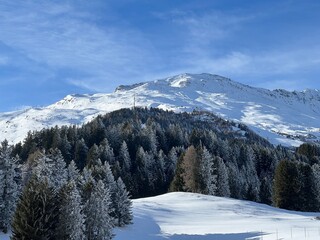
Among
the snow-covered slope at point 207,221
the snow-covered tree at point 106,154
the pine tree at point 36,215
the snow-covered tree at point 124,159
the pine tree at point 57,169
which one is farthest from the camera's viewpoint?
the snow-covered tree at point 124,159

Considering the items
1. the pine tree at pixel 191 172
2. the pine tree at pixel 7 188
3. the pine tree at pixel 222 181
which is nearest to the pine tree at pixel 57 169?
the pine tree at pixel 7 188

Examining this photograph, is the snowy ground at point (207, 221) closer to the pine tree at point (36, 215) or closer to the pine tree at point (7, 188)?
the pine tree at point (7, 188)

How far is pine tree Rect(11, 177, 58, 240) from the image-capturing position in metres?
33.6

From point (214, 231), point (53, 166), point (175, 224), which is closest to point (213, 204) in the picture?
point (175, 224)

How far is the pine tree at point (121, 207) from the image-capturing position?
52.1 meters

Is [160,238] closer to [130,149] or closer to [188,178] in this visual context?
[188,178]

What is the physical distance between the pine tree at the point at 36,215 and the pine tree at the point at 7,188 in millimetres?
13431

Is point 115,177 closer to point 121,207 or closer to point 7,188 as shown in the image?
point 121,207

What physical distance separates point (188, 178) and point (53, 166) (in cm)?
3296

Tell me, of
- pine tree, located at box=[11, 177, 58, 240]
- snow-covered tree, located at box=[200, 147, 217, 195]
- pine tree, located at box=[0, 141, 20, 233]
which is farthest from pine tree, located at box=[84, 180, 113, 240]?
snow-covered tree, located at box=[200, 147, 217, 195]

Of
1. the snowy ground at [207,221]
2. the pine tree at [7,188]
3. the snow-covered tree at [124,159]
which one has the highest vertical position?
the snow-covered tree at [124,159]

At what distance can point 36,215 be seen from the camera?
111ft

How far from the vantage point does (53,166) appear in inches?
2370

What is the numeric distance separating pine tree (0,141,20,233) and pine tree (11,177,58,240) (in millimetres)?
13431
